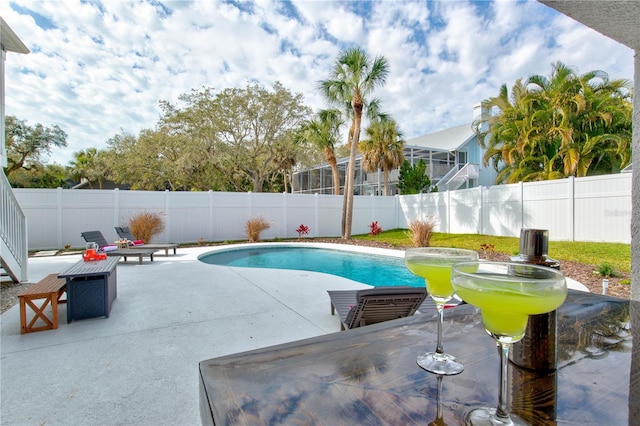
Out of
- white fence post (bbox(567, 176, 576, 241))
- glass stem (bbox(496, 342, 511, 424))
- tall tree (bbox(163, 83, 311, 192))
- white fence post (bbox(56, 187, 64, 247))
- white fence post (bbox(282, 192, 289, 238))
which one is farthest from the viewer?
tall tree (bbox(163, 83, 311, 192))

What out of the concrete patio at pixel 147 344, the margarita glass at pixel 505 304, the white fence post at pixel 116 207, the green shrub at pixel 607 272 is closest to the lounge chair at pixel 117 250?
the concrete patio at pixel 147 344

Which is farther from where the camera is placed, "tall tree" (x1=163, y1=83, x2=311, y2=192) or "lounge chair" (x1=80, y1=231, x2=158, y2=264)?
"tall tree" (x1=163, y1=83, x2=311, y2=192)

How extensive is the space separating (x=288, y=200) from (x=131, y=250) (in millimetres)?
7288

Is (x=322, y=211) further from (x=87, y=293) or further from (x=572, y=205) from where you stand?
(x=87, y=293)

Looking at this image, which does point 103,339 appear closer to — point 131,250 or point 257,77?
point 131,250

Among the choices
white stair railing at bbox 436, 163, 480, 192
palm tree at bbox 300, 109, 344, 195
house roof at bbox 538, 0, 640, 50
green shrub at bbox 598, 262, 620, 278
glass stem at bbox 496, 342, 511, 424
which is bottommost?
green shrub at bbox 598, 262, 620, 278

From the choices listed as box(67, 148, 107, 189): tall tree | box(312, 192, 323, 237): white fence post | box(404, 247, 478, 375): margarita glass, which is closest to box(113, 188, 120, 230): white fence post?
box(312, 192, 323, 237): white fence post

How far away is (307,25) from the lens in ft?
28.0

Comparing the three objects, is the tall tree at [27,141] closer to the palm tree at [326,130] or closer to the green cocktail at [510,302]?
the palm tree at [326,130]

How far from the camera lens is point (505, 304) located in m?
0.67

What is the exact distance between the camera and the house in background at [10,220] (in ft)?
17.0

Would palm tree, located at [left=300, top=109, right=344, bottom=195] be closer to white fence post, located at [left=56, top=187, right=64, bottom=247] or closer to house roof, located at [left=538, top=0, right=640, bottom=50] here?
white fence post, located at [left=56, top=187, right=64, bottom=247]

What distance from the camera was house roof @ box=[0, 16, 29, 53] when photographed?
4.99 meters

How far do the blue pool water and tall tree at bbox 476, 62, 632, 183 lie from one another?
7.80 meters
